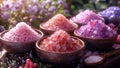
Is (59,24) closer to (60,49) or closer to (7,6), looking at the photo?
(60,49)

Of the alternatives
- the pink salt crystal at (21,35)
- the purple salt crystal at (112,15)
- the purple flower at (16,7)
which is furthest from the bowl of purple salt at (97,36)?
the purple flower at (16,7)

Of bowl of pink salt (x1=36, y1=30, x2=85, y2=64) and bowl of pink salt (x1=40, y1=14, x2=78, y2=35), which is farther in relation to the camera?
bowl of pink salt (x1=40, y1=14, x2=78, y2=35)

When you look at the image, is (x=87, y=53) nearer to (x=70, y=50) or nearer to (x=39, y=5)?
(x=70, y=50)

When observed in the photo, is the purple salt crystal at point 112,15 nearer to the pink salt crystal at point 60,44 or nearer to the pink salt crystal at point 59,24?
the pink salt crystal at point 59,24

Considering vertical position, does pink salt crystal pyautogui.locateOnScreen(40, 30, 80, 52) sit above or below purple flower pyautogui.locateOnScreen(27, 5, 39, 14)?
above

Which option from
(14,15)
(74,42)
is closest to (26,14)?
(14,15)

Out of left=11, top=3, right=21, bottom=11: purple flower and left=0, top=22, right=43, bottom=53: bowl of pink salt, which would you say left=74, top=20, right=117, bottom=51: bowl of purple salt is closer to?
left=0, top=22, right=43, bottom=53: bowl of pink salt

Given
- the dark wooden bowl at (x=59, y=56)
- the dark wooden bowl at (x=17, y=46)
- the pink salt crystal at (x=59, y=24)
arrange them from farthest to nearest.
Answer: the pink salt crystal at (x=59, y=24) < the dark wooden bowl at (x=17, y=46) < the dark wooden bowl at (x=59, y=56)

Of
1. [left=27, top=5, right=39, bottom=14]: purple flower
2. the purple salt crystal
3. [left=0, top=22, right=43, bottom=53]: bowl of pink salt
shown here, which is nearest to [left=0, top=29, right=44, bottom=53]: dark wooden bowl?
[left=0, top=22, right=43, bottom=53]: bowl of pink salt
